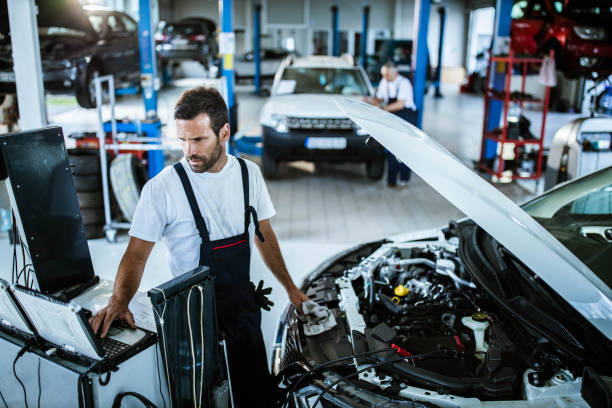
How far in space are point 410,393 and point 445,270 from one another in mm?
982

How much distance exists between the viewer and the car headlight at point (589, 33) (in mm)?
8523

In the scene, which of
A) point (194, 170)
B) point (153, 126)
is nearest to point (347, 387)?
point (194, 170)

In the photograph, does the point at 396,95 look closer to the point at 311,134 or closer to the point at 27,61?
the point at 311,134

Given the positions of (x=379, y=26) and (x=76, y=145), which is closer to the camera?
(x=76, y=145)

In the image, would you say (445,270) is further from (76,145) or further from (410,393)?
(76,145)

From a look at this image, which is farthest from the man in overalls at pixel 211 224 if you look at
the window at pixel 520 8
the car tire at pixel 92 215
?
the window at pixel 520 8

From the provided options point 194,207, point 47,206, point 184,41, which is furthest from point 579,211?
point 184,41

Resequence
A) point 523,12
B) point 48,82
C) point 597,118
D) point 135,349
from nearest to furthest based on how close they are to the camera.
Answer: point 135,349, point 597,118, point 48,82, point 523,12

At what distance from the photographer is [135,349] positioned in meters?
1.75

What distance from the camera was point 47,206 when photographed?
2.40 meters

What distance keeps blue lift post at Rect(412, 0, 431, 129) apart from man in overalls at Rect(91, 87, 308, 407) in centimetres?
532

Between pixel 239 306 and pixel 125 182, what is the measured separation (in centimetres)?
331

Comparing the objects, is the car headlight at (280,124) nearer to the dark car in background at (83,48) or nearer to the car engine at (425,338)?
the dark car in background at (83,48)

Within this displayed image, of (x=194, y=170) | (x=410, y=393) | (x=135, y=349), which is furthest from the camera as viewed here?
(x=194, y=170)
